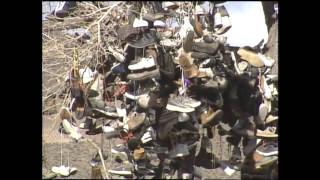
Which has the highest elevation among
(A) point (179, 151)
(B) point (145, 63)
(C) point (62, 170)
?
(B) point (145, 63)

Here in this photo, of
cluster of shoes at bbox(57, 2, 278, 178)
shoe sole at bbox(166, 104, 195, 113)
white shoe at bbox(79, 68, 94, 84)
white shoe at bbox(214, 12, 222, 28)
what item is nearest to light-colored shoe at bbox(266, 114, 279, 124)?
cluster of shoes at bbox(57, 2, 278, 178)

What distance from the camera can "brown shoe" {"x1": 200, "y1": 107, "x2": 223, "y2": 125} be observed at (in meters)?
2.12

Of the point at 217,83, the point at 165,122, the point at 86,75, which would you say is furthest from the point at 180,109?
the point at 86,75

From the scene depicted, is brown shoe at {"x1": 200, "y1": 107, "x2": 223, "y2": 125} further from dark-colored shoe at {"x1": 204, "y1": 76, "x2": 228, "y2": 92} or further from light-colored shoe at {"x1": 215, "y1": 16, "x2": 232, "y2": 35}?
light-colored shoe at {"x1": 215, "y1": 16, "x2": 232, "y2": 35}

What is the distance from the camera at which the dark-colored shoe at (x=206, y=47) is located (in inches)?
82.5

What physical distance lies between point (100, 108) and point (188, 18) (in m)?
0.53

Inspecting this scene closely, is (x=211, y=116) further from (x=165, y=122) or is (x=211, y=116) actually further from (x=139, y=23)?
(x=139, y=23)

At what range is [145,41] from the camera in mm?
2117

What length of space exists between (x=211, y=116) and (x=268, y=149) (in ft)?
0.93

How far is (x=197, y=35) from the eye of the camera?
6.90ft

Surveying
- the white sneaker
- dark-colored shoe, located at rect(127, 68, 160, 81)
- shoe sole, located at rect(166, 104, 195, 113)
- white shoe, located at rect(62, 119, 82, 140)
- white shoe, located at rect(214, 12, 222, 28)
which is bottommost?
white shoe, located at rect(62, 119, 82, 140)

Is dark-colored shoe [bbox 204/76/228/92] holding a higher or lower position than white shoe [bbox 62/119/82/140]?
higher
